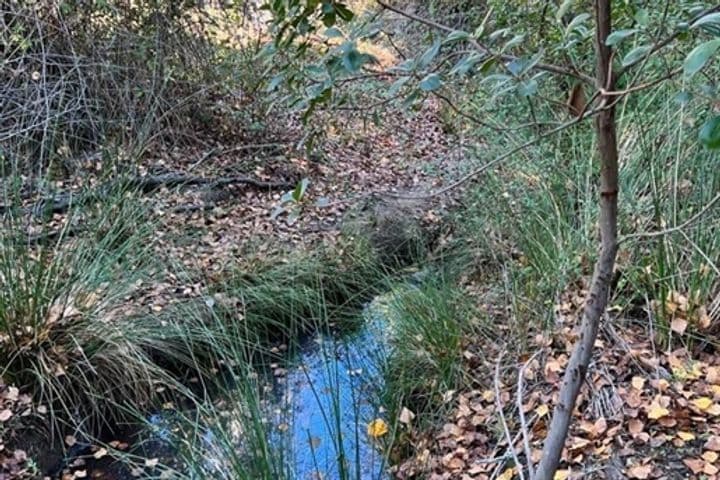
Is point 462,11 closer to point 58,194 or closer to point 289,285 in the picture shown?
point 289,285

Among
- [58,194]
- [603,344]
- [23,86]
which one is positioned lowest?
[603,344]

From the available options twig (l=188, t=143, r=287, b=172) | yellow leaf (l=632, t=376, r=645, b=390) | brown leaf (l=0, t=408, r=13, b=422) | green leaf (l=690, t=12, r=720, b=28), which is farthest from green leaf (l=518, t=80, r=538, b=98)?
twig (l=188, t=143, r=287, b=172)

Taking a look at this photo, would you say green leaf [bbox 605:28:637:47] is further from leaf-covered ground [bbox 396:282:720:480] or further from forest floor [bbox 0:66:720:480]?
leaf-covered ground [bbox 396:282:720:480]

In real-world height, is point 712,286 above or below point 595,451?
above

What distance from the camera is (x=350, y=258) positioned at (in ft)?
13.1

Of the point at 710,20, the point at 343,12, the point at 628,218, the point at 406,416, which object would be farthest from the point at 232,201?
the point at 710,20

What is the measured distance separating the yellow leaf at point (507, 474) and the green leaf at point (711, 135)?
163 cm

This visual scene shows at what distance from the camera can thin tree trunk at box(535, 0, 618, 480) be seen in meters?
1.03

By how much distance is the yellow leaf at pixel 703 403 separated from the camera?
6.10ft

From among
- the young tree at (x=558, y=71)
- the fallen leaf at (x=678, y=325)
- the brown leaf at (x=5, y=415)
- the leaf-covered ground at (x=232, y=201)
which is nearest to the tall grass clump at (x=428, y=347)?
the leaf-covered ground at (x=232, y=201)

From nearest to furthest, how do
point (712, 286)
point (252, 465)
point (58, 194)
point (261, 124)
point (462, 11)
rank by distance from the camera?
point (252, 465) < point (712, 286) < point (58, 194) < point (261, 124) < point (462, 11)

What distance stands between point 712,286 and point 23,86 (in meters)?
4.53

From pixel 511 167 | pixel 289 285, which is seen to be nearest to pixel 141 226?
pixel 289 285

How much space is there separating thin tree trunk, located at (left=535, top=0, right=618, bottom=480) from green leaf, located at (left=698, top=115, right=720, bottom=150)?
430mm
